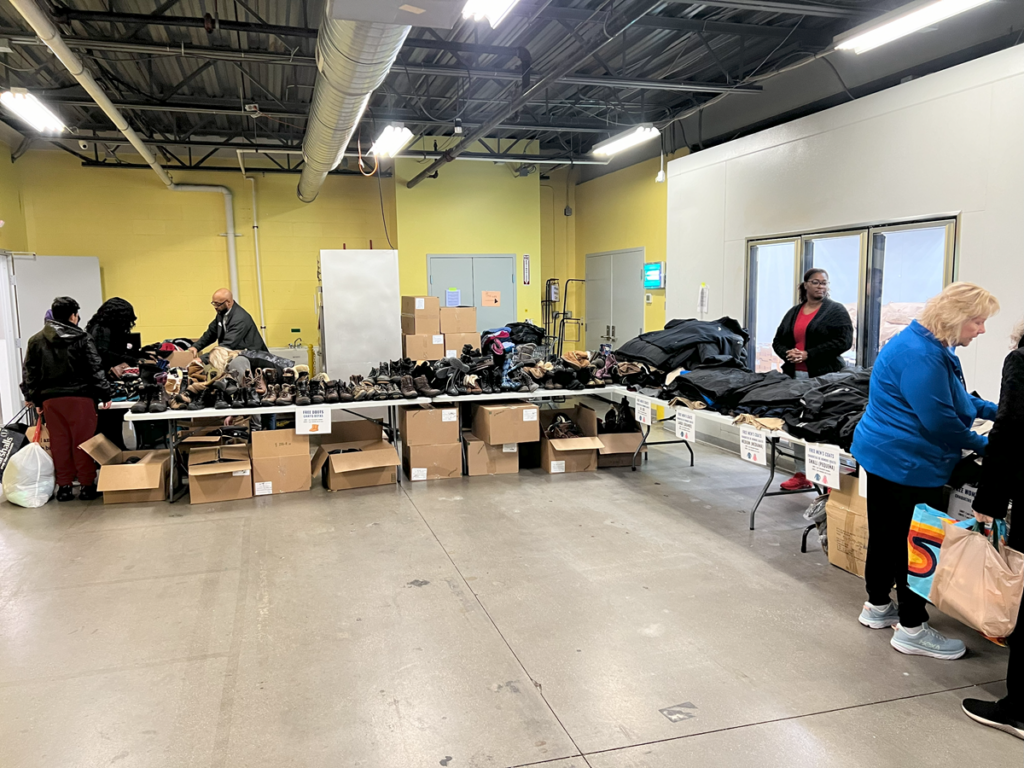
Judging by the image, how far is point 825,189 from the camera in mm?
5535

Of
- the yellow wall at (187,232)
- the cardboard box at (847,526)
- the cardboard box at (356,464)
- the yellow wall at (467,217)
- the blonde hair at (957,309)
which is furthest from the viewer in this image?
the yellow wall at (467,217)

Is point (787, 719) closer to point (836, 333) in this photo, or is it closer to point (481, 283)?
point (836, 333)

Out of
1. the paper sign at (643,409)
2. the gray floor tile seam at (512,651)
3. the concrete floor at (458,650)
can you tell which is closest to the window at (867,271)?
the paper sign at (643,409)

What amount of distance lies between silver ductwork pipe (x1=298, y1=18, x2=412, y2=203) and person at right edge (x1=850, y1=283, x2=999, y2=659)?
108 inches

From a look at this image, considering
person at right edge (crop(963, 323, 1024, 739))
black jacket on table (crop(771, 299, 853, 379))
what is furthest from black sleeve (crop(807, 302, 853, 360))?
person at right edge (crop(963, 323, 1024, 739))

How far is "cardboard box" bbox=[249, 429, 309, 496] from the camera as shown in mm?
5094

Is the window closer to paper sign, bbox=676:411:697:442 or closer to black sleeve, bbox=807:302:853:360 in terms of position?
black sleeve, bbox=807:302:853:360

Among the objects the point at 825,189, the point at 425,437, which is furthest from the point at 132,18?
the point at 825,189

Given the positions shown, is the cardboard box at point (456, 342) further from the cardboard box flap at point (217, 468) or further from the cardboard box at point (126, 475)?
the cardboard box at point (126, 475)

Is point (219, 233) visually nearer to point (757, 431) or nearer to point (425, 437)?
point (425, 437)

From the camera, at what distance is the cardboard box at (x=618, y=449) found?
579 cm

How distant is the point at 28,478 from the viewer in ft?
16.0

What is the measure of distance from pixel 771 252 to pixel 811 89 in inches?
59.0

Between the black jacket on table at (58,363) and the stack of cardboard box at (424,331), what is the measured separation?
3.81 m
